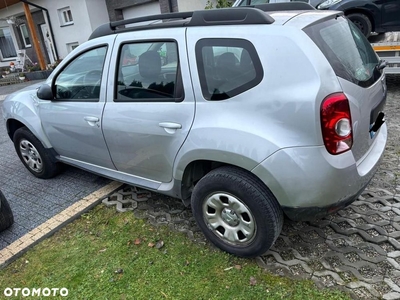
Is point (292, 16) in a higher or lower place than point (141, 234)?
higher

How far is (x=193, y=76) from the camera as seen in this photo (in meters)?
2.32

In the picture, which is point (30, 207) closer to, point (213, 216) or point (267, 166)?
point (213, 216)

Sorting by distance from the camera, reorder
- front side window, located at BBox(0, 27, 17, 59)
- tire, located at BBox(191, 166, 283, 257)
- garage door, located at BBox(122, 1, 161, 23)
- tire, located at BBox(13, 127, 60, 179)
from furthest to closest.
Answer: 1. front side window, located at BBox(0, 27, 17, 59)
2. garage door, located at BBox(122, 1, 161, 23)
3. tire, located at BBox(13, 127, 60, 179)
4. tire, located at BBox(191, 166, 283, 257)

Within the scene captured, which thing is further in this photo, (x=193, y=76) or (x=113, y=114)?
(x=113, y=114)

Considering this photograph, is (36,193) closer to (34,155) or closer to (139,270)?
(34,155)

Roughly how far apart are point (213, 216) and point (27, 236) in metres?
1.84

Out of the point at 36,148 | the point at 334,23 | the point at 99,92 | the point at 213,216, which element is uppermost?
the point at 334,23

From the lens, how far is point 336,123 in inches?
75.6

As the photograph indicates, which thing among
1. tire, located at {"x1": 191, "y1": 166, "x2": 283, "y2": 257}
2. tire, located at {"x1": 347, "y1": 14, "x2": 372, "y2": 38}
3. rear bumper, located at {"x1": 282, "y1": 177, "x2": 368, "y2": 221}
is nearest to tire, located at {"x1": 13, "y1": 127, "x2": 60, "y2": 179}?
tire, located at {"x1": 191, "y1": 166, "x2": 283, "y2": 257}

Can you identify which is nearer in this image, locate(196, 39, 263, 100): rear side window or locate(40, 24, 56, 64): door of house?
locate(196, 39, 263, 100): rear side window

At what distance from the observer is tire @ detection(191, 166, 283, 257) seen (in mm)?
2162

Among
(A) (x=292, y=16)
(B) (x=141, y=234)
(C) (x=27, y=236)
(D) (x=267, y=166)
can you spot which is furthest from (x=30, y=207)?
(A) (x=292, y=16)

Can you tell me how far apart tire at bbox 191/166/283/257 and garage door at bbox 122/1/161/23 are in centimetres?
1210

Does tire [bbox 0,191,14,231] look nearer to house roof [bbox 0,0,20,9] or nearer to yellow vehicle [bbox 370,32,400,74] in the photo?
yellow vehicle [bbox 370,32,400,74]
